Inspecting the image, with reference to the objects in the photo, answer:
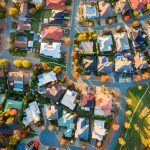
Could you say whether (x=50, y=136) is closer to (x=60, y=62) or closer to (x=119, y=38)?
(x=60, y=62)

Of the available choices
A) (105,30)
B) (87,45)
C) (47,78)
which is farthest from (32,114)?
(105,30)

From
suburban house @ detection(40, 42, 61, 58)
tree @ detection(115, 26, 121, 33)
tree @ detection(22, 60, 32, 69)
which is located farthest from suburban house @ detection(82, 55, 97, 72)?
tree @ detection(22, 60, 32, 69)

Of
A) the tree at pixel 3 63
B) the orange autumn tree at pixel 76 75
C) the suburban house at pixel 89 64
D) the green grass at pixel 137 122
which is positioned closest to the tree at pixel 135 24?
the suburban house at pixel 89 64

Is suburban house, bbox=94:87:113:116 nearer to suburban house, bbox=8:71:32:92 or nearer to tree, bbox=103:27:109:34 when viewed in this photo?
tree, bbox=103:27:109:34

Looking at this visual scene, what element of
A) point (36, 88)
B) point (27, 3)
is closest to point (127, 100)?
point (36, 88)

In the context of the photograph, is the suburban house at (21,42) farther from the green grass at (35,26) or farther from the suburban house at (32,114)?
the suburban house at (32,114)
